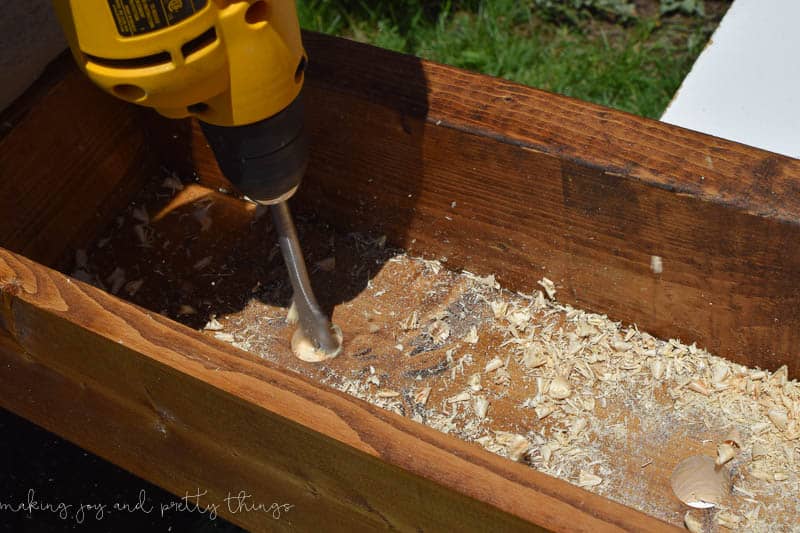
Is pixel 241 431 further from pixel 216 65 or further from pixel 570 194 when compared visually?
pixel 570 194

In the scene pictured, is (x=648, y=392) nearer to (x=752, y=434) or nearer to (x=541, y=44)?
(x=752, y=434)

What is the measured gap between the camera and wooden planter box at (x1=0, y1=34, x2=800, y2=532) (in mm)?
820

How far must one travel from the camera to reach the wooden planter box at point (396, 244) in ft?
2.69

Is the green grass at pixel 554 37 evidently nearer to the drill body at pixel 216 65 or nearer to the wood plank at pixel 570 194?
the wood plank at pixel 570 194

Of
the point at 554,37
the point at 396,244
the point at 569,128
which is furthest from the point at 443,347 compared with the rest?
the point at 554,37

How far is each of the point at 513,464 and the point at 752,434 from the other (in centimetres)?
46

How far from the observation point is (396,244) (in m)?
1.29

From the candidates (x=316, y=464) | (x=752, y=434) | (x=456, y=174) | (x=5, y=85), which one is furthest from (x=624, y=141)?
(x=5, y=85)

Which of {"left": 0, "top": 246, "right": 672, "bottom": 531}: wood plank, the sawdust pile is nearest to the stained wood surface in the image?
the sawdust pile

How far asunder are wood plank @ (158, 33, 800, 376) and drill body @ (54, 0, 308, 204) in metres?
0.20

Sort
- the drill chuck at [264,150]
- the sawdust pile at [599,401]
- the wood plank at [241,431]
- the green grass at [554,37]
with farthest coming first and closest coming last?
the green grass at [554,37]
the sawdust pile at [599,401]
the drill chuck at [264,150]
the wood plank at [241,431]

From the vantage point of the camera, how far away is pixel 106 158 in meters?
1.29

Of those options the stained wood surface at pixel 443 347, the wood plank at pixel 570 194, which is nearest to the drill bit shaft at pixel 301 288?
the stained wood surface at pixel 443 347

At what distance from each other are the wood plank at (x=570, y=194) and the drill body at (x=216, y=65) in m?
0.20
